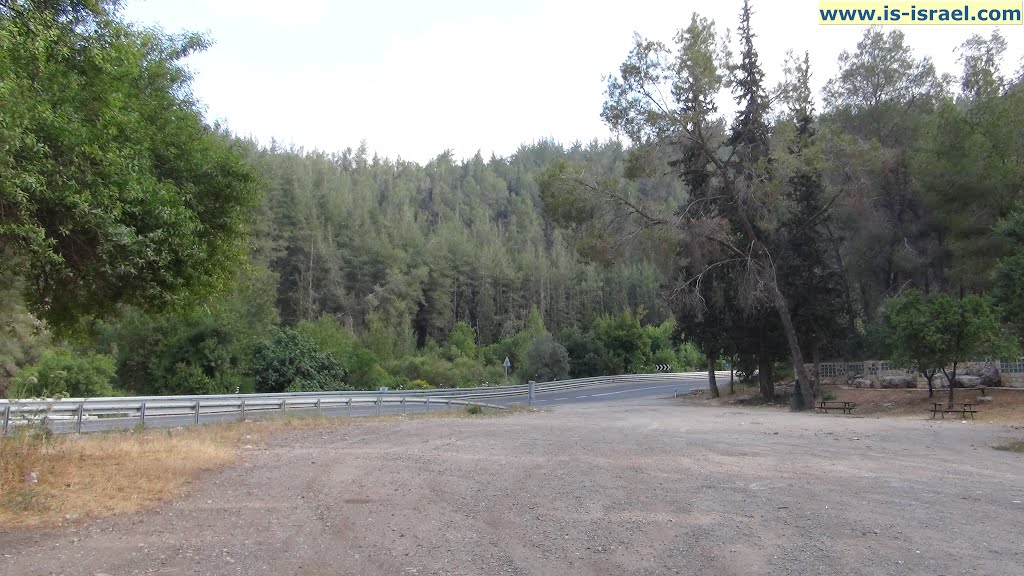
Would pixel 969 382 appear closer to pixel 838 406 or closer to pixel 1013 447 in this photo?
pixel 838 406

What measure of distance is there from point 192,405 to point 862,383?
31578mm

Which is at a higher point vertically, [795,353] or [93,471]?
[795,353]

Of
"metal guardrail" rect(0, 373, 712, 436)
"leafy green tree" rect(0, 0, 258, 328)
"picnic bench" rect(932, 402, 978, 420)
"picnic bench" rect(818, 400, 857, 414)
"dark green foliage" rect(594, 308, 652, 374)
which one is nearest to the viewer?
"leafy green tree" rect(0, 0, 258, 328)

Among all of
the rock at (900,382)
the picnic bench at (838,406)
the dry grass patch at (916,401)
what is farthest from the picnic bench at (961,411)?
the rock at (900,382)

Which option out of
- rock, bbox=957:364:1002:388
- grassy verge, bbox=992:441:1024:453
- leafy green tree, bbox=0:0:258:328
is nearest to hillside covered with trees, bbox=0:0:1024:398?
leafy green tree, bbox=0:0:258:328

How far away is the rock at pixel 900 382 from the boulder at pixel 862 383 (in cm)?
178

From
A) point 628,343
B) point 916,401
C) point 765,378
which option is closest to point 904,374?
point 765,378

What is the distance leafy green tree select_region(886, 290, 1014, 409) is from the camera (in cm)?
2456

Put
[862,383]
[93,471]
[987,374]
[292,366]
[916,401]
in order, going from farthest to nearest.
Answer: [292,366], [862,383], [987,374], [916,401], [93,471]

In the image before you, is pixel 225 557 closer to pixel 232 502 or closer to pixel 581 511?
pixel 232 502

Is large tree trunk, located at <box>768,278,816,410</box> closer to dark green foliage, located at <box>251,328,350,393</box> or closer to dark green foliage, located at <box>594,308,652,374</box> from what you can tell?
dark green foliage, located at <box>251,328,350,393</box>

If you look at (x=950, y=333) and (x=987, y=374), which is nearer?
(x=950, y=333)

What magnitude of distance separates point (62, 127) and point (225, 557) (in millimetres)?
4895

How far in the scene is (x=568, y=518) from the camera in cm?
765
